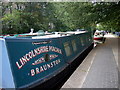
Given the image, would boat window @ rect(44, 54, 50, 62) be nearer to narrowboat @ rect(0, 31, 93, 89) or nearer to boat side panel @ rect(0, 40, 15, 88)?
narrowboat @ rect(0, 31, 93, 89)

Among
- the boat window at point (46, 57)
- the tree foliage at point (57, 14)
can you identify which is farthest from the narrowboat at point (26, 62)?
the tree foliage at point (57, 14)

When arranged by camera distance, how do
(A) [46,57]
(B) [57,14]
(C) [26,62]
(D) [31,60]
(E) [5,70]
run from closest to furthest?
(E) [5,70] → (C) [26,62] → (D) [31,60] → (A) [46,57] → (B) [57,14]

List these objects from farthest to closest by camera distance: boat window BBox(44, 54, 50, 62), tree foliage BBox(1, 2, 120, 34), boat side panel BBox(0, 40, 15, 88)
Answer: tree foliage BBox(1, 2, 120, 34), boat window BBox(44, 54, 50, 62), boat side panel BBox(0, 40, 15, 88)

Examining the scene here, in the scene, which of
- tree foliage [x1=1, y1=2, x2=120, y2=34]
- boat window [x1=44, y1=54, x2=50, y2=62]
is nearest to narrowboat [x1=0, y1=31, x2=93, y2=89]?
boat window [x1=44, y1=54, x2=50, y2=62]

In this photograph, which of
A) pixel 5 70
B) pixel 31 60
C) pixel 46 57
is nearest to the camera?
pixel 5 70

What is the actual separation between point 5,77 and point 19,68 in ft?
1.07

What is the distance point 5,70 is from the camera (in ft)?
8.51

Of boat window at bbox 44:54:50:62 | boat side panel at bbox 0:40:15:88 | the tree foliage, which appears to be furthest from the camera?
the tree foliage

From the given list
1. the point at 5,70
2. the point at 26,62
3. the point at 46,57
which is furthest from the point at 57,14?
the point at 5,70

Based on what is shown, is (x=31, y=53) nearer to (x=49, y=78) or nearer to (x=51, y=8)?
(x=49, y=78)

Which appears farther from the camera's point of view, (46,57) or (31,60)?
(46,57)

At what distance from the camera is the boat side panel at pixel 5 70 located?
2523mm

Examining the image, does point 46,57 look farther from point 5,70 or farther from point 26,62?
point 5,70

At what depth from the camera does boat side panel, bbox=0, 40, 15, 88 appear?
99.3 inches
